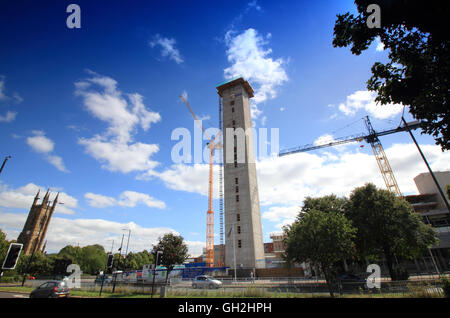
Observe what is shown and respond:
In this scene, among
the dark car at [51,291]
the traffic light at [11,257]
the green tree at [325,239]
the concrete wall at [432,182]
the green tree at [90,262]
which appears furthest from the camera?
the green tree at [90,262]

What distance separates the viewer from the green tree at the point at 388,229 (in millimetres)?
27344

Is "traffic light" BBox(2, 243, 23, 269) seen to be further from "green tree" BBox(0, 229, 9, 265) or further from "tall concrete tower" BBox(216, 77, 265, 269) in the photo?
"green tree" BBox(0, 229, 9, 265)

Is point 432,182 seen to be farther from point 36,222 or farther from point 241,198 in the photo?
point 36,222

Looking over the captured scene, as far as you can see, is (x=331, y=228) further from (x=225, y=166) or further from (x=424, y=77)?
(x=225, y=166)

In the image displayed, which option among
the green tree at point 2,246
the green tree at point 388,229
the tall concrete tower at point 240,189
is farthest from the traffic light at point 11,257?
the green tree at point 2,246

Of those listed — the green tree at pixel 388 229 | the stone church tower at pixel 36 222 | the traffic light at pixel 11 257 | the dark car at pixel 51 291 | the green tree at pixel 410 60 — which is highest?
the stone church tower at pixel 36 222

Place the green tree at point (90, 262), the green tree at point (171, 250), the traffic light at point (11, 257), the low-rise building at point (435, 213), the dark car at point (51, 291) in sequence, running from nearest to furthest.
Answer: the traffic light at point (11, 257) < the dark car at point (51, 291) < the green tree at point (171, 250) < the low-rise building at point (435, 213) < the green tree at point (90, 262)

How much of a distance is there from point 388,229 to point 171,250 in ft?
97.3

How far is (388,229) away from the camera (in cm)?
2788

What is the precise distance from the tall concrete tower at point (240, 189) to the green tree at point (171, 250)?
1985 centimetres

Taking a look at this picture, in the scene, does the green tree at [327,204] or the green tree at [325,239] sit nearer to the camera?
the green tree at [325,239]

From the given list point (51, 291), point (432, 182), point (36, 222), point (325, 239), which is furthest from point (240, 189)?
point (36, 222)

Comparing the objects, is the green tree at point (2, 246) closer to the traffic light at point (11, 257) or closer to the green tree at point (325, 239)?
the traffic light at point (11, 257)

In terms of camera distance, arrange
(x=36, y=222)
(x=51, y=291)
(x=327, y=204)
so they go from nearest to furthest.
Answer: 1. (x=51, y=291)
2. (x=327, y=204)
3. (x=36, y=222)
